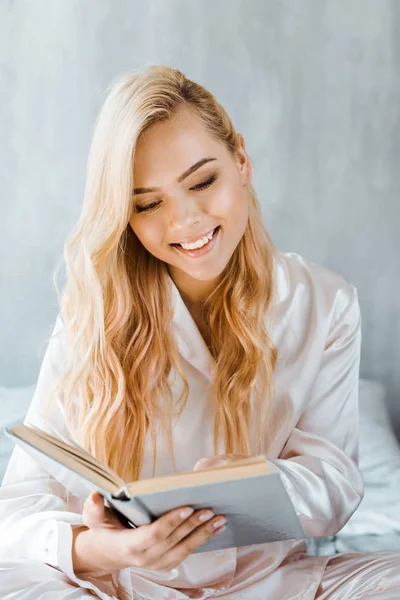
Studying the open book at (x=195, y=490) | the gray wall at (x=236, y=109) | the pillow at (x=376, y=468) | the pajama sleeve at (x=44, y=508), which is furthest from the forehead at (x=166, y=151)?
the gray wall at (x=236, y=109)

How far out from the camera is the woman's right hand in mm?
1303

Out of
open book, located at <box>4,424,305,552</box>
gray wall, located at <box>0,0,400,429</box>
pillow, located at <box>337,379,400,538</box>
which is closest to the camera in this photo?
open book, located at <box>4,424,305,552</box>

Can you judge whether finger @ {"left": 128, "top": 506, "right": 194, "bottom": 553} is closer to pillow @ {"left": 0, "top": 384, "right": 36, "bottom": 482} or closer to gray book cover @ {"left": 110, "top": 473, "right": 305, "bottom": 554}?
gray book cover @ {"left": 110, "top": 473, "right": 305, "bottom": 554}

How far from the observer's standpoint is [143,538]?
132cm

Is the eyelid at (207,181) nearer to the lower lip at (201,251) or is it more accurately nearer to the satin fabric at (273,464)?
the lower lip at (201,251)

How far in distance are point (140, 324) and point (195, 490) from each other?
0.68 m

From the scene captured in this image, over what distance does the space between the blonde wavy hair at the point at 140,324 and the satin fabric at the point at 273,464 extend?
1.2 inches

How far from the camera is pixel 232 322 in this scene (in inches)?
73.0

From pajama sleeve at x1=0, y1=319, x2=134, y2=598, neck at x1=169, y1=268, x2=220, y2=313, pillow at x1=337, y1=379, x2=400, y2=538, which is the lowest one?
pillow at x1=337, y1=379, x2=400, y2=538

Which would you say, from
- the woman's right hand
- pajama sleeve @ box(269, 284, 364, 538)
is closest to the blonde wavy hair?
pajama sleeve @ box(269, 284, 364, 538)

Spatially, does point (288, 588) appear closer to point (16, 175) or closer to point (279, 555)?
point (279, 555)

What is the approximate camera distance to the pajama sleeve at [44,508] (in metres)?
1.54

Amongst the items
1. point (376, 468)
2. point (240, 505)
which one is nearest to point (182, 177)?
point (240, 505)

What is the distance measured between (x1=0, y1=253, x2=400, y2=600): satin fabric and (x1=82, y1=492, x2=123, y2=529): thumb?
0.09 meters
